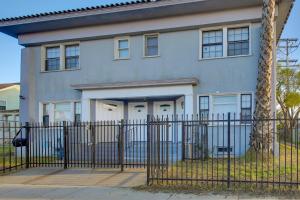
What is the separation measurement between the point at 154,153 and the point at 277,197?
11.6ft

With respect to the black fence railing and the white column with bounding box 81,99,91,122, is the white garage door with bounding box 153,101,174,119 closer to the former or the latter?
the black fence railing

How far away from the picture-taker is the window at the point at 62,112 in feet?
59.3

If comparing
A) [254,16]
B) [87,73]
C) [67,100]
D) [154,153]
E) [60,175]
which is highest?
[254,16]

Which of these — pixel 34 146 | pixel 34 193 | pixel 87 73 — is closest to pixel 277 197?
pixel 34 193

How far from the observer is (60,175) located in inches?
459

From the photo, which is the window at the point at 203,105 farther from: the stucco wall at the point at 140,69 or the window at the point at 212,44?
the window at the point at 212,44

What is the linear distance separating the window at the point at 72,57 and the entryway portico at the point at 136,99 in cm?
166

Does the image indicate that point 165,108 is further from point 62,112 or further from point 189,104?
point 62,112

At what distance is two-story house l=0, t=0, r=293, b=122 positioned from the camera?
15.1 m

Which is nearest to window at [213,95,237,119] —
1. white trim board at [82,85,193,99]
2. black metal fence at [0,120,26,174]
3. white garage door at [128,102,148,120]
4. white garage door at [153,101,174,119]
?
white trim board at [82,85,193,99]

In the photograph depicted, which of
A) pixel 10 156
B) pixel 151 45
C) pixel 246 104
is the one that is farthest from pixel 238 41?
pixel 10 156

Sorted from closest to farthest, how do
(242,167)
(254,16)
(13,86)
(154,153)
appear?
(154,153)
(242,167)
(254,16)
(13,86)

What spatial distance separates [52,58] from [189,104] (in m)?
8.18

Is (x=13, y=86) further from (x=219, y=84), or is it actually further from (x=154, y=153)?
(x=154, y=153)
